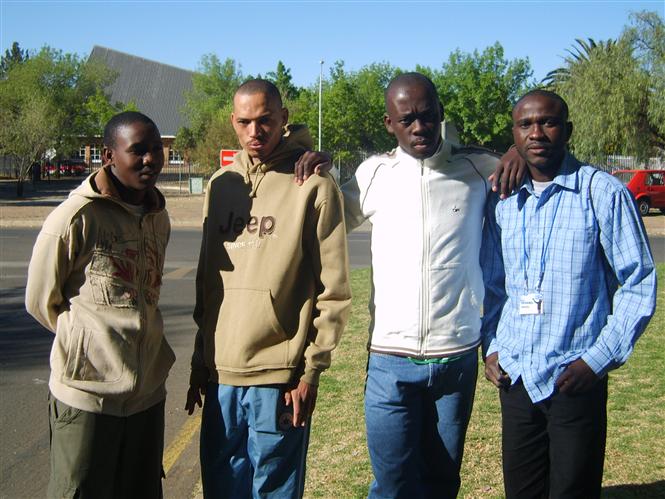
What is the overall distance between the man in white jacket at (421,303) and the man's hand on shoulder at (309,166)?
0.30 meters

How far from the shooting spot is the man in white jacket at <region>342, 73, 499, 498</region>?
310cm

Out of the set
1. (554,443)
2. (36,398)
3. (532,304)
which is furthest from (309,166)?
(36,398)

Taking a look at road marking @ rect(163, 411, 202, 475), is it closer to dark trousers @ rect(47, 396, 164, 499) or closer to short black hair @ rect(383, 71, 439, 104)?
dark trousers @ rect(47, 396, 164, 499)

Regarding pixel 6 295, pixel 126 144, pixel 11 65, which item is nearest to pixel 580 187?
pixel 126 144

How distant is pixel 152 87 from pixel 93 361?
70.4 metres

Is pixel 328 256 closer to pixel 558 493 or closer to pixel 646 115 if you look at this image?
pixel 558 493

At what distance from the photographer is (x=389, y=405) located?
3131 millimetres

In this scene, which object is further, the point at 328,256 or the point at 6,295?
the point at 6,295

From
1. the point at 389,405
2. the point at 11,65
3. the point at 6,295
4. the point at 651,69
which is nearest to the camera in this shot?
the point at 389,405

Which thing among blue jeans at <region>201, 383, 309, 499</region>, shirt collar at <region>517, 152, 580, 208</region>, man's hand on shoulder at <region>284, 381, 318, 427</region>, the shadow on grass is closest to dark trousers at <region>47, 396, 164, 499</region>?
blue jeans at <region>201, 383, 309, 499</region>

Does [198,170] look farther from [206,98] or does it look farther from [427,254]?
[427,254]

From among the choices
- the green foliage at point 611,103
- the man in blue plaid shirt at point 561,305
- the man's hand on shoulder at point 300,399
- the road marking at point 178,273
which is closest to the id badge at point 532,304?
the man in blue plaid shirt at point 561,305

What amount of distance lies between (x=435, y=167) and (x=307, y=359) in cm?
99

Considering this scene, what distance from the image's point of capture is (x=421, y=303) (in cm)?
308
